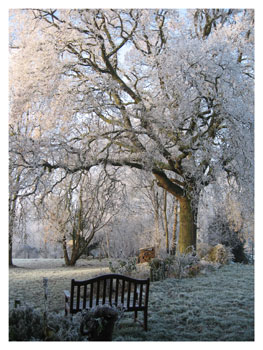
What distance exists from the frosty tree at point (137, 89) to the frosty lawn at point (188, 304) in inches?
56.0

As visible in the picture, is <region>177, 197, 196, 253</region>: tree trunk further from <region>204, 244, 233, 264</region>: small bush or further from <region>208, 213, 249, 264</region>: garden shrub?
<region>208, 213, 249, 264</region>: garden shrub

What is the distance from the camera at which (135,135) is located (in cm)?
567

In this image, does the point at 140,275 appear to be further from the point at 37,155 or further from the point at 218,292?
the point at 37,155

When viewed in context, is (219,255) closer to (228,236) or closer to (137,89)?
(228,236)

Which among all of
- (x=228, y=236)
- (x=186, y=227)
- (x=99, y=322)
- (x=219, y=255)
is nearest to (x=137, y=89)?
(x=186, y=227)

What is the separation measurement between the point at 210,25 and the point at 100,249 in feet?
21.2

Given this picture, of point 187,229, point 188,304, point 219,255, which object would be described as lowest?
point 188,304

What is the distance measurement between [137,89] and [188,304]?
11.8 feet

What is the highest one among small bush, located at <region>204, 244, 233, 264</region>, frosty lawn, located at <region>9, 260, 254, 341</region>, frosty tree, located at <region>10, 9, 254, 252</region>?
frosty tree, located at <region>10, 9, 254, 252</region>

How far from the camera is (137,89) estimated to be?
19.7 ft

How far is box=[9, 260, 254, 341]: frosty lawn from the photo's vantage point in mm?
3225

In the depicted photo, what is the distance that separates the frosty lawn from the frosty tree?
1423 millimetres

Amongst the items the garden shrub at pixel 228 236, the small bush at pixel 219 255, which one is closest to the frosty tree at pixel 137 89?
the small bush at pixel 219 255

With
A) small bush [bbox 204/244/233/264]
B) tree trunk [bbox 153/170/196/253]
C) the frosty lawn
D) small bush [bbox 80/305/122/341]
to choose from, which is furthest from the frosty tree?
small bush [bbox 80/305/122/341]
